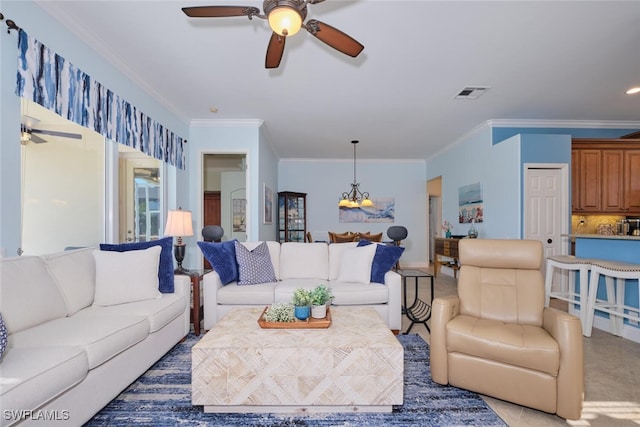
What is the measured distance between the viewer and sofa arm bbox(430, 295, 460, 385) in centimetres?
196

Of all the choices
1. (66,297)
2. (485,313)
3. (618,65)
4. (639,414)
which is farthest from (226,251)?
(618,65)

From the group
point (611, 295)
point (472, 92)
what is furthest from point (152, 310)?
point (611, 295)

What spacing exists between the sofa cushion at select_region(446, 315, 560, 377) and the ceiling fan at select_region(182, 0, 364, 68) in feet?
6.38

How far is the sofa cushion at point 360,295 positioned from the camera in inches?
113

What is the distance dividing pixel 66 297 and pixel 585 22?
14.2 ft

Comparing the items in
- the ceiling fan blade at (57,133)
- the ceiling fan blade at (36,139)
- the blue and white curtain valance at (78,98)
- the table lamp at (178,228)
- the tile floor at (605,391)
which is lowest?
the tile floor at (605,391)

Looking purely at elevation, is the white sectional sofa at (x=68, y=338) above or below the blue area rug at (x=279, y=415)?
above

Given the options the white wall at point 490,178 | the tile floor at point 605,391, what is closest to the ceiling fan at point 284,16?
the tile floor at point 605,391

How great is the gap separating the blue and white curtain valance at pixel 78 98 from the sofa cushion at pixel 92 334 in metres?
1.54

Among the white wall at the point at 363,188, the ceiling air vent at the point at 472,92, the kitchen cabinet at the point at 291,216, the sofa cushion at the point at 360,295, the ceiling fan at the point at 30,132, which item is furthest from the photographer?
the white wall at the point at 363,188

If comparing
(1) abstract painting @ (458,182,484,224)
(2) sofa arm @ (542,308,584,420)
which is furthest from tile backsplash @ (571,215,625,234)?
Result: (2) sofa arm @ (542,308,584,420)

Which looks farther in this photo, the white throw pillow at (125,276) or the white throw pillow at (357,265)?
the white throw pillow at (357,265)

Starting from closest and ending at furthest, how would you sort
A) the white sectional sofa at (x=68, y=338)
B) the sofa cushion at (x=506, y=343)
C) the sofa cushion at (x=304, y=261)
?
the white sectional sofa at (x=68, y=338), the sofa cushion at (x=506, y=343), the sofa cushion at (x=304, y=261)

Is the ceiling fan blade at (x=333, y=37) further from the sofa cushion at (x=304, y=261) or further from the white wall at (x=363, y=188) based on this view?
the white wall at (x=363, y=188)
